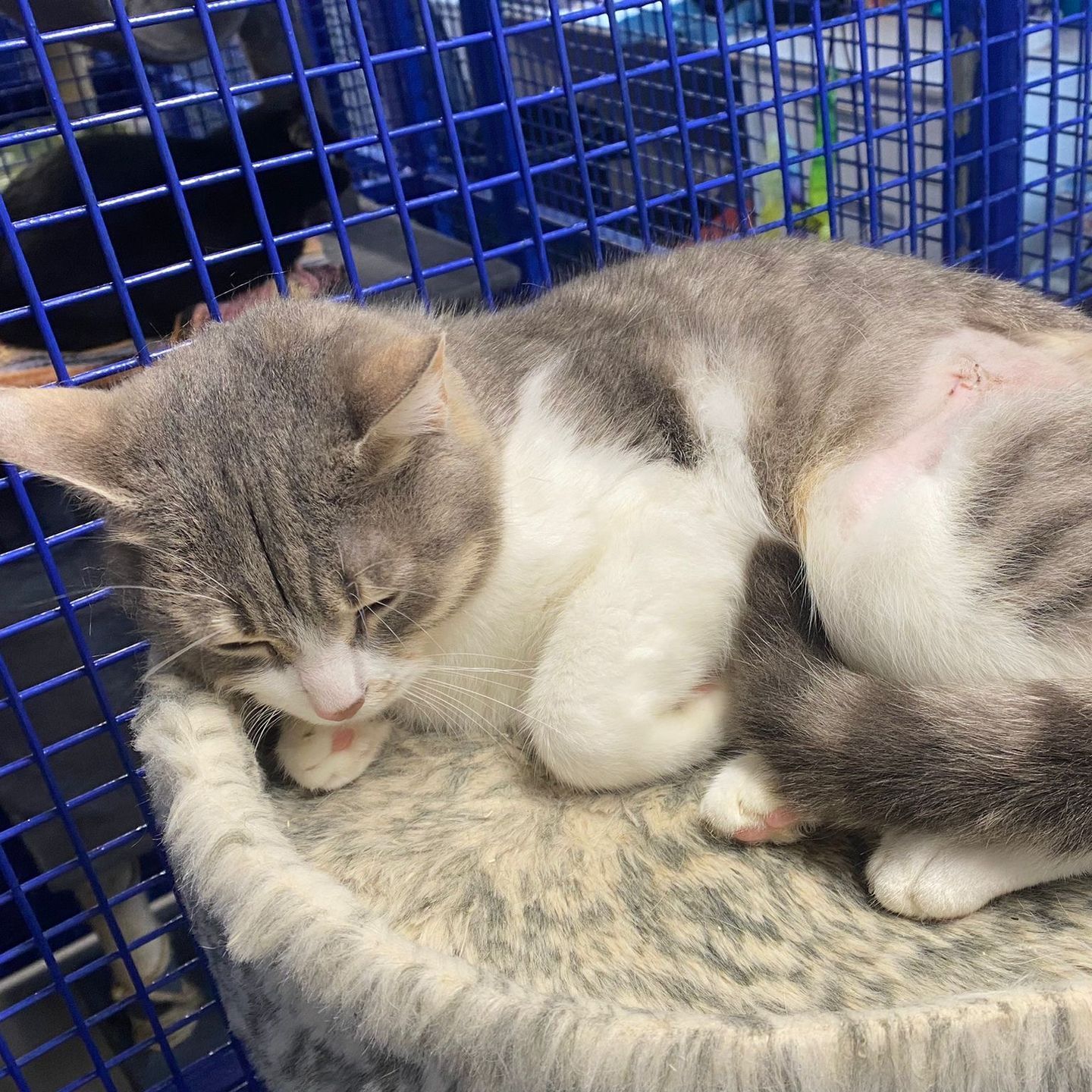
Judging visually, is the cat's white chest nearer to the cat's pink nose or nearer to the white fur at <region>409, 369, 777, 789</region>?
the white fur at <region>409, 369, 777, 789</region>

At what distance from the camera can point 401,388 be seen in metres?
0.89

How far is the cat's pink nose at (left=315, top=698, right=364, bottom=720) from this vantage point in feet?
3.14

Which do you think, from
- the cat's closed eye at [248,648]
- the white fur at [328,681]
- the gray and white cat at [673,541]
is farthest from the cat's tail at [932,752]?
the cat's closed eye at [248,648]

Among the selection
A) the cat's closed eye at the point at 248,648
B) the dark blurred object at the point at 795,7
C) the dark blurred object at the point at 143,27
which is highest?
the dark blurred object at the point at 143,27

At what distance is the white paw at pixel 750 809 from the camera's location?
949 mm

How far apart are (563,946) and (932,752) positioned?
36 cm

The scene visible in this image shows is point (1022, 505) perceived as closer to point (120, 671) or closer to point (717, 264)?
point (717, 264)

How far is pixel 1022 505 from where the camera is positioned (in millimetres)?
928

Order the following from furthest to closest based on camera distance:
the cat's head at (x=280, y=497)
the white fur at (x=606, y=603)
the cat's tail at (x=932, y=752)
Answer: the white fur at (x=606, y=603), the cat's head at (x=280, y=497), the cat's tail at (x=932, y=752)

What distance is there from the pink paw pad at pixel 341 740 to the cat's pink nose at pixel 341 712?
137 mm

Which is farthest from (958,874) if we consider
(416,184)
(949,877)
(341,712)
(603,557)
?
(416,184)

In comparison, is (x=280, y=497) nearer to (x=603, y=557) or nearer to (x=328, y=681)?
(x=328, y=681)

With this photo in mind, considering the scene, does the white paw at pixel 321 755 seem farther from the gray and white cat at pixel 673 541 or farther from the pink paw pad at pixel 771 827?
the pink paw pad at pixel 771 827

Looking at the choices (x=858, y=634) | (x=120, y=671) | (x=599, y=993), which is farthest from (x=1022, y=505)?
(x=120, y=671)
